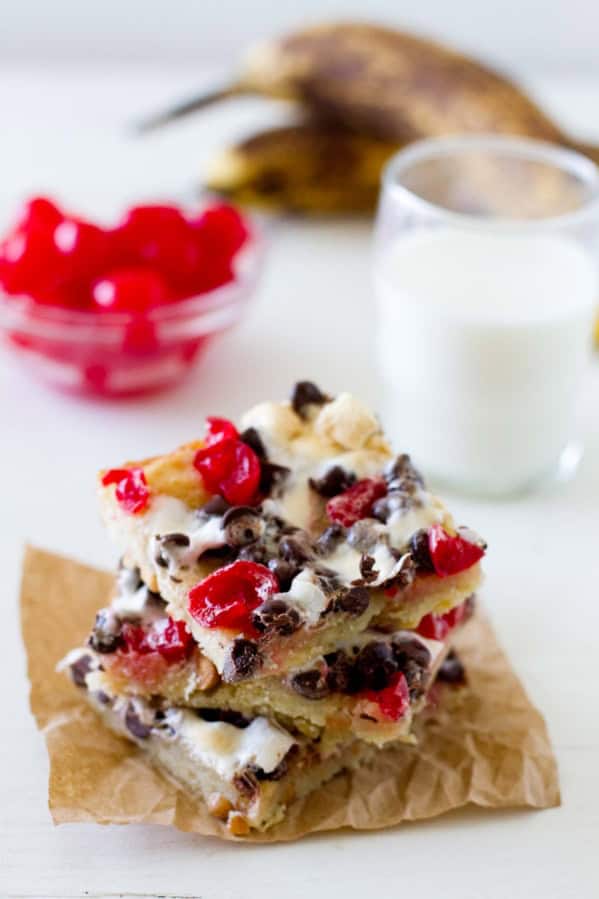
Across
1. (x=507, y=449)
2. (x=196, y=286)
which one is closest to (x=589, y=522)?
(x=507, y=449)

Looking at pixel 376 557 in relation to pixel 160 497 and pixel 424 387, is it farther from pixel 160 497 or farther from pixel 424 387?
pixel 424 387

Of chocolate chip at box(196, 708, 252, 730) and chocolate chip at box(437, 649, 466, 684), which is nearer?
chocolate chip at box(196, 708, 252, 730)

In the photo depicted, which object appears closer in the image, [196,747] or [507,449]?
[196,747]

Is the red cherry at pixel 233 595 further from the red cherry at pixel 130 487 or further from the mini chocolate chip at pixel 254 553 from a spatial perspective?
the red cherry at pixel 130 487

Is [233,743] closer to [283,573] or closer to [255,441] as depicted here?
[283,573]

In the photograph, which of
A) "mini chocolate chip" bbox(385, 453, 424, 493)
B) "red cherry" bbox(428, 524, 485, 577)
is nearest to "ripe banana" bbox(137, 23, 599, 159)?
"mini chocolate chip" bbox(385, 453, 424, 493)

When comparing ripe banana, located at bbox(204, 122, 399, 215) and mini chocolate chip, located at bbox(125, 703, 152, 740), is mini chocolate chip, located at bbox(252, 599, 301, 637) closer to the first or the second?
mini chocolate chip, located at bbox(125, 703, 152, 740)
